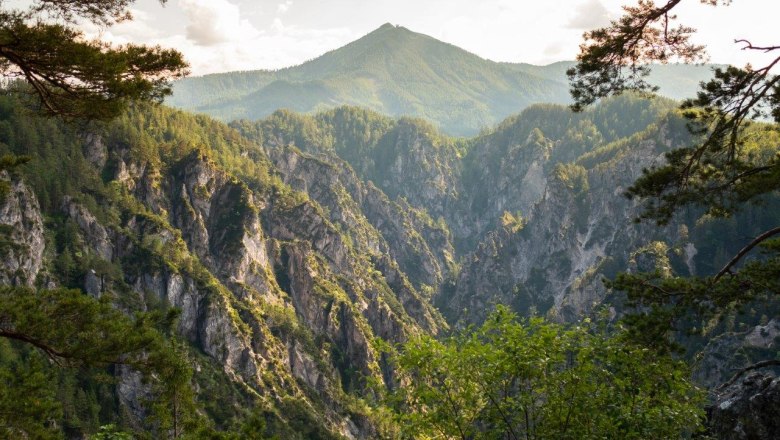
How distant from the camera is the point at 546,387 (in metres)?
19.8

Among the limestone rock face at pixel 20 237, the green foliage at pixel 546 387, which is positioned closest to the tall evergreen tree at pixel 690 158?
the green foliage at pixel 546 387

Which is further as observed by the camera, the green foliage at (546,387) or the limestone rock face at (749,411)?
the limestone rock face at (749,411)

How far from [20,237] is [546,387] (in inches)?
5701

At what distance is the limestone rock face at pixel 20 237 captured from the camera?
4815 inches

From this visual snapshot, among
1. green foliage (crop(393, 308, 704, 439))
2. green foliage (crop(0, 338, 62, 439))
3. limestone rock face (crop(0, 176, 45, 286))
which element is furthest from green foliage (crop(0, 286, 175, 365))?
limestone rock face (crop(0, 176, 45, 286))

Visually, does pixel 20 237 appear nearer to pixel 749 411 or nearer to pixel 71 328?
pixel 71 328

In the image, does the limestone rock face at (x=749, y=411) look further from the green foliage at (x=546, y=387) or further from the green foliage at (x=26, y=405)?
the green foliage at (x=26, y=405)

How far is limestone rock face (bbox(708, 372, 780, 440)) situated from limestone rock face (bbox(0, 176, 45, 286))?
129m

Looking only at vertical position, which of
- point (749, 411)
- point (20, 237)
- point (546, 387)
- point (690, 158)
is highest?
point (690, 158)

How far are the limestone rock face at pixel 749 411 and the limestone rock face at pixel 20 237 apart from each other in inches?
5073

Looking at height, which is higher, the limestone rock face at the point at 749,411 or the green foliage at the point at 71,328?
the green foliage at the point at 71,328

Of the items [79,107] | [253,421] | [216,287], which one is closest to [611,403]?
[253,421]

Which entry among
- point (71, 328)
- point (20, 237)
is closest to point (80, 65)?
point (71, 328)

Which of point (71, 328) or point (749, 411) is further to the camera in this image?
point (71, 328)
